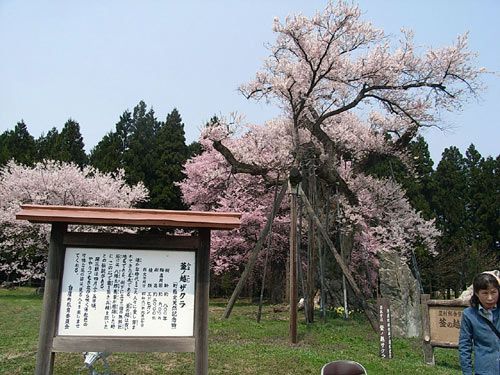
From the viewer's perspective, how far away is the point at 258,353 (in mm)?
7082

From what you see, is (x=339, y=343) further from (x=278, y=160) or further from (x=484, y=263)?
(x=484, y=263)

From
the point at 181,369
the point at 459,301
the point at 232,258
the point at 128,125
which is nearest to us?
the point at 181,369

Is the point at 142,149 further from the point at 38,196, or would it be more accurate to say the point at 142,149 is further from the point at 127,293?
the point at 127,293

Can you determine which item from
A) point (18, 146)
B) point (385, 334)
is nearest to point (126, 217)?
point (385, 334)

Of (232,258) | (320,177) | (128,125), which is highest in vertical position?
(128,125)

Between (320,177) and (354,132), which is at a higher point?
(354,132)

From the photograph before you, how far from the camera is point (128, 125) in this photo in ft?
106

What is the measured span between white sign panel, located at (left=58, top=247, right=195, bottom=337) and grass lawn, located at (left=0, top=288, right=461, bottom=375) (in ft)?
6.38

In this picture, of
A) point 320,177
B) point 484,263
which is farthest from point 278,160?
point 484,263

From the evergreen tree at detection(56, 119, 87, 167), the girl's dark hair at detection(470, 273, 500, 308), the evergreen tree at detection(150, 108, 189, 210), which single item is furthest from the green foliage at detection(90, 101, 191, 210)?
the girl's dark hair at detection(470, 273, 500, 308)

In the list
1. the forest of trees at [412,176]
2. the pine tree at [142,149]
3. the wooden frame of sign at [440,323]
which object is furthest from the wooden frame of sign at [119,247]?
the pine tree at [142,149]

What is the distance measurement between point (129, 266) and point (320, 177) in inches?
408

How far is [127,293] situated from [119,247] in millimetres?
467

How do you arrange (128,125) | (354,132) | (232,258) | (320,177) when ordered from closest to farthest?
1. (320,177)
2. (354,132)
3. (232,258)
4. (128,125)
